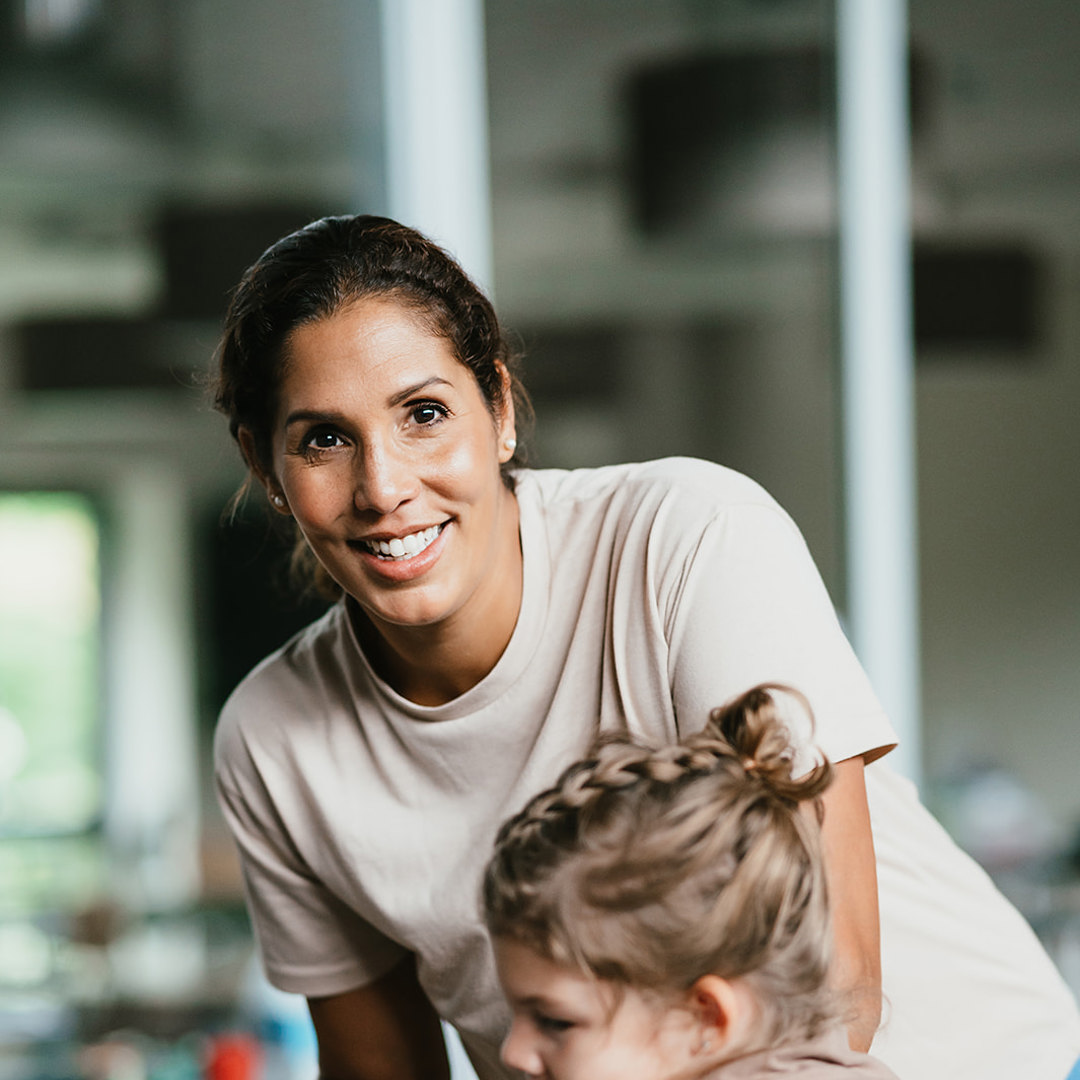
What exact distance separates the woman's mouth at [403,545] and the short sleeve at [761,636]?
0.70ft

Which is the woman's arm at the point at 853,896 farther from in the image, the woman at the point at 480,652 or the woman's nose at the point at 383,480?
the woman's nose at the point at 383,480

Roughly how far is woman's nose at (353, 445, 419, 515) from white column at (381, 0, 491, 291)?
1.75 meters

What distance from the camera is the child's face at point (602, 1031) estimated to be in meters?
0.96

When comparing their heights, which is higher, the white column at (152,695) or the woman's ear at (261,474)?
the woman's ear at (261,474)

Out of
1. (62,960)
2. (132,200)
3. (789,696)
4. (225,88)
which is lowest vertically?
(62,960)

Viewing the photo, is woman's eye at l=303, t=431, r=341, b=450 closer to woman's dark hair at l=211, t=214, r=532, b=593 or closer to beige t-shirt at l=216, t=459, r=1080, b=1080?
woman's dark hair at l=211, t=214, r=532, b=593

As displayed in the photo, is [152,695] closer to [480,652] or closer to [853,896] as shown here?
[480,652]

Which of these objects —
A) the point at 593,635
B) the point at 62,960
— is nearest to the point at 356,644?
the point at 593,635

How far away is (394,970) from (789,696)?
636 mm

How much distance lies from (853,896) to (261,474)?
25.2 inches

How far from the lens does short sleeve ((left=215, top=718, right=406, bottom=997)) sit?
141 cm

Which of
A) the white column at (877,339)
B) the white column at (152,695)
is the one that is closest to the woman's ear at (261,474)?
the white column at (877,339)

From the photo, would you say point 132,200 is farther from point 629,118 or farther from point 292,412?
point 292,412

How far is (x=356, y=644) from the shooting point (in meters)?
1.34
